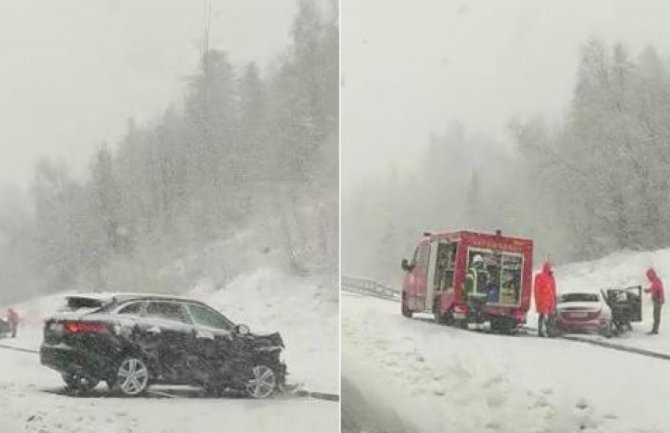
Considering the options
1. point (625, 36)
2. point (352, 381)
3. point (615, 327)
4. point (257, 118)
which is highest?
point (625, 36)

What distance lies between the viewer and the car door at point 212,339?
4.37 meters

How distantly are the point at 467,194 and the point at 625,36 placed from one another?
3.08ft

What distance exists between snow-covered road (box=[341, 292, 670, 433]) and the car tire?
0.91 meters

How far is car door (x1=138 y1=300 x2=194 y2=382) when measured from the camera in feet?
14.1

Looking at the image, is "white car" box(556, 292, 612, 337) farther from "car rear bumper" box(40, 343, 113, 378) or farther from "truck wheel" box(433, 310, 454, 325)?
"car rear bumper" box(40, 343, 113, 378)

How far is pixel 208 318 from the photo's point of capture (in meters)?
4.39

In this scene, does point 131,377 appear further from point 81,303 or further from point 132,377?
point 81,303

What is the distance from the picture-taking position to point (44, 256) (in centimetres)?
444

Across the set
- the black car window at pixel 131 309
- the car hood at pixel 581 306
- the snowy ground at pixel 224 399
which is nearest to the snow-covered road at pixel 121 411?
the snowy ground at pixel 224 399

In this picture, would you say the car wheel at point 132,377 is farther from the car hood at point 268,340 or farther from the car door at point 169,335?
the car hood at point 268,340

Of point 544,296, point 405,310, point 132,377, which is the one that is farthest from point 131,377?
point 544,296

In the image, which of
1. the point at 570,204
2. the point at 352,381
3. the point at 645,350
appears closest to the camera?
the point at 645,350

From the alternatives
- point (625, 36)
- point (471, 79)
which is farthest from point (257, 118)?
point (625, 36)

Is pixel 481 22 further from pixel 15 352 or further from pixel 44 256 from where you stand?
pixel 15 352
